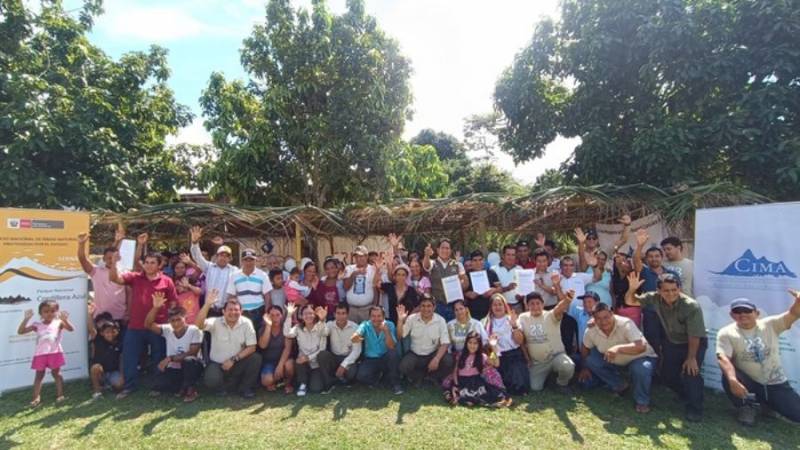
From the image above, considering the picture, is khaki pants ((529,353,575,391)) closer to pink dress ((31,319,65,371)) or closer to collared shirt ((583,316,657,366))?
collared shirt ((583,316,657,366))

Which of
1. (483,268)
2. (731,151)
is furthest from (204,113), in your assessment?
(731,151)

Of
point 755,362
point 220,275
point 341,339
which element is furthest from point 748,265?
point 220,275

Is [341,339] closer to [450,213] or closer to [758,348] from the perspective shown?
[450,213]

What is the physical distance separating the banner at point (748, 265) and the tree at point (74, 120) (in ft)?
32.0

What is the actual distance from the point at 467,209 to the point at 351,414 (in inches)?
160

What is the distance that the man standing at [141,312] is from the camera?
17.9ft

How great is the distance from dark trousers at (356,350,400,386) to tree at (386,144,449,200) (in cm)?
586

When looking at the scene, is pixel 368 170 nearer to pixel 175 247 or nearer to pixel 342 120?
pixel 342 120

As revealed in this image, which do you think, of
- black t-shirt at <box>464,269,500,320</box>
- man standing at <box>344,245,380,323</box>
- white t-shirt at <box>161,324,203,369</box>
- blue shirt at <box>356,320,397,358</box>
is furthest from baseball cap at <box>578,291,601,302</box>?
white t-shirt at <box>161,324,203,369</box>

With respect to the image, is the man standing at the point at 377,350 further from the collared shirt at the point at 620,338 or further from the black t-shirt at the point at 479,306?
the collared shirt at the point at 620,338

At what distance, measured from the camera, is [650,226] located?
745 centimetres

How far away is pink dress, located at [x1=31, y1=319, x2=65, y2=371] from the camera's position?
528 centimetres

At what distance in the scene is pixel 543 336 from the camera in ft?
17.5

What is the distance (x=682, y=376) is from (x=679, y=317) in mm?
579
